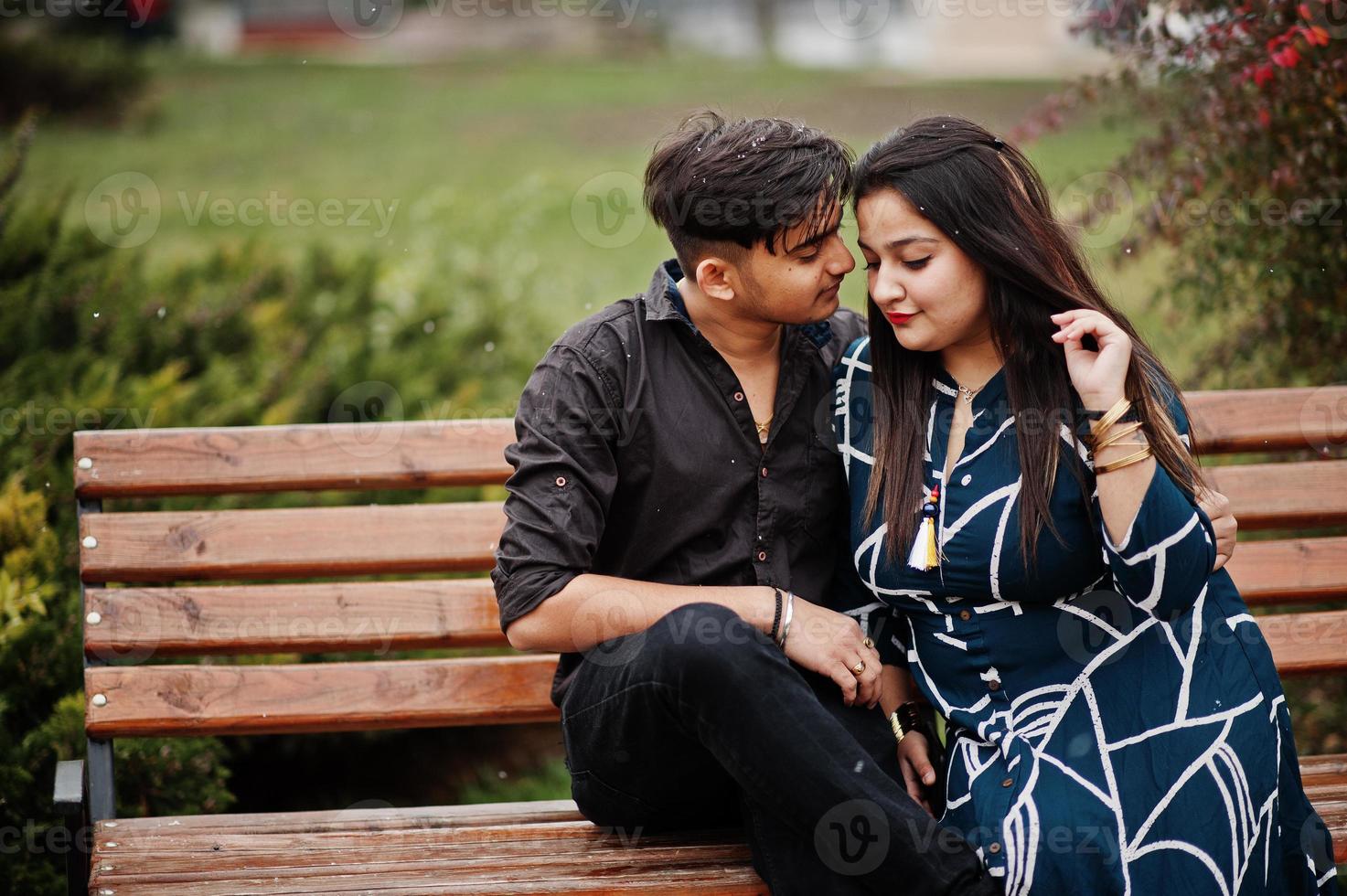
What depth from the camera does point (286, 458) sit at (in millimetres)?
3111

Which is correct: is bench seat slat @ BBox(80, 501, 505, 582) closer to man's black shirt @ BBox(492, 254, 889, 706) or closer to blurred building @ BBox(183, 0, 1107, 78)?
man's black shirt @ BBox(492, 254, 889, 706)

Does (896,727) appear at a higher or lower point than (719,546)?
lower

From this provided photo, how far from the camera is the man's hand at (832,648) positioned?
2584mm

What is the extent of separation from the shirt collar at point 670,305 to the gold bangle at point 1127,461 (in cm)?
79

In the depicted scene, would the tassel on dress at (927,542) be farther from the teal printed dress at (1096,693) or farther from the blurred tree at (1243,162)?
the blurred tree at (1243,162)

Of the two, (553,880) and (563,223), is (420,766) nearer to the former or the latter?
(553,880)

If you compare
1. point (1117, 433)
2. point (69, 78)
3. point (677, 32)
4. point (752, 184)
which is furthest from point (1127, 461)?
point (677, 32)

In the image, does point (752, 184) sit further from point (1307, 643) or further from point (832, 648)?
point (1307, 643)

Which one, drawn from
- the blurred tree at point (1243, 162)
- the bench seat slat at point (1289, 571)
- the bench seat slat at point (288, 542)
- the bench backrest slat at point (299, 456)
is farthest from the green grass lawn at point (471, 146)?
the bench seat slat at point (288, 542)

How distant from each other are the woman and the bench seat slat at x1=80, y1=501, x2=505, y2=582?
3.34 ft

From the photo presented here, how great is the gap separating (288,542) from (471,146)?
370 inches

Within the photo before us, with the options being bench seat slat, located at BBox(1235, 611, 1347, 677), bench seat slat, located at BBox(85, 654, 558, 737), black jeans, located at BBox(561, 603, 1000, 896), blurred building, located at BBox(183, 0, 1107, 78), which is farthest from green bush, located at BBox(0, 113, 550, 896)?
blurred building, located at BBox(183, 0, 1107, 78)

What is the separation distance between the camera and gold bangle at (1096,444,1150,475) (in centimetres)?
232

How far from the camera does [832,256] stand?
2.68 m
